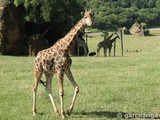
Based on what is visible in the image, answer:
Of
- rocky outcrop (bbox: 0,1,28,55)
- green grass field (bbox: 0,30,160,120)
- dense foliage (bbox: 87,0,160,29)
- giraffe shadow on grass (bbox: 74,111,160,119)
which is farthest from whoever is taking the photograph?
dense foliage (bbox: 87,0,160,29)

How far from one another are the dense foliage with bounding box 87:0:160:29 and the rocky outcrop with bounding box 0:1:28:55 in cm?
3861

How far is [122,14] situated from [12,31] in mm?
60483

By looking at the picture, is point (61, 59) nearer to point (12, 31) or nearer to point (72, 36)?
point (72, 36)

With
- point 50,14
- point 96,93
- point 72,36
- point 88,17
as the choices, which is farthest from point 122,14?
point 88,17

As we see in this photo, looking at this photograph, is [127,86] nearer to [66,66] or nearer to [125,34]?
[66,66]

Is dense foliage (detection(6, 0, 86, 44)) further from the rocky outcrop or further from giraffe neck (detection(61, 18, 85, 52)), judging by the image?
giraffe neck (detection(61, 18, 85, 52))

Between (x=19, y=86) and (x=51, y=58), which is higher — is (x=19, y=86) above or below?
below

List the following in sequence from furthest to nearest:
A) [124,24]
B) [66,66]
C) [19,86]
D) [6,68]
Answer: [124,24]
[6,68]
[19,86]
[66,66]

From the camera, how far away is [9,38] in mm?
27125

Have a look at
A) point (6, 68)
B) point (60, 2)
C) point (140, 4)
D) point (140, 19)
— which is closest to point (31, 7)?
point (60, 2)

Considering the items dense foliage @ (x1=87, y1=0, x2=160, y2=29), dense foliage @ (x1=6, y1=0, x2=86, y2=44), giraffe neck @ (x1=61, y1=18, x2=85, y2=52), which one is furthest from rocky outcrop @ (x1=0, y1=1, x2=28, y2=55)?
dense foliage @ (x1=87, y1=0, x2=160, y2=29)

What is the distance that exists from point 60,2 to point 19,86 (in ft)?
45.9

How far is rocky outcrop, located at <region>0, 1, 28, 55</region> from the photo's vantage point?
26750mm

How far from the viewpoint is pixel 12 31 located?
1067 inches
